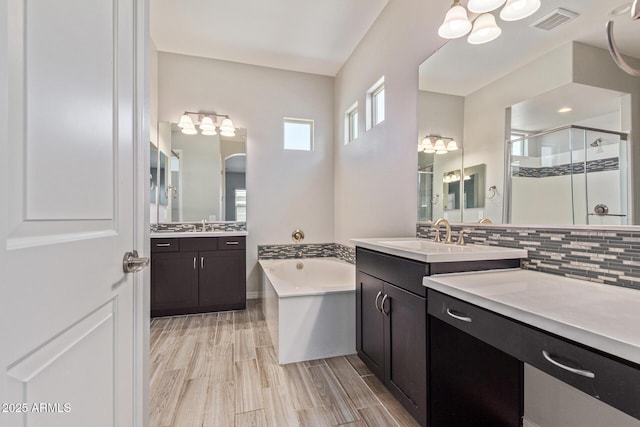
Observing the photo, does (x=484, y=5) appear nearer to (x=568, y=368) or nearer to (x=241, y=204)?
(x=568, y=368)

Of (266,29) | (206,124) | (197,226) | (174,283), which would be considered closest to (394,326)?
(174,283)

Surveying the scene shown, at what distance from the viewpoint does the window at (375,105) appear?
269 centimetres

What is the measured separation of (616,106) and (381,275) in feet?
4.00

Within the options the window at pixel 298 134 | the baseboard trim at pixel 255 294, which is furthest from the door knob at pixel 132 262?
the window at pixel 298 134

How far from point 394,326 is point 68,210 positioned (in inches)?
56.8

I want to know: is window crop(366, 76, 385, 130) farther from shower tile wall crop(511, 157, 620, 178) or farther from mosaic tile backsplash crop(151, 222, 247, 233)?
mosaic tile backsplash crop(151, 222, 247, 233)

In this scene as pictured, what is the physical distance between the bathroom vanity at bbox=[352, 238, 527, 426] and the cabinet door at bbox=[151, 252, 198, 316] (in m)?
1.94

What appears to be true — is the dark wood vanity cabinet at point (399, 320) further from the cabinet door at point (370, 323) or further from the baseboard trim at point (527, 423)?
the baseboard trim at point (527, 423)

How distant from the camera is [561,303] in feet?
2.77

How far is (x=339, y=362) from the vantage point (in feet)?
6.55

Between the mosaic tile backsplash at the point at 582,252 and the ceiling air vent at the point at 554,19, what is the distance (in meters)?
0.90

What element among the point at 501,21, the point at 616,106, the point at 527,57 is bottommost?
the point at 616,106

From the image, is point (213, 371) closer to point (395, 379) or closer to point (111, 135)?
point (395, 379)

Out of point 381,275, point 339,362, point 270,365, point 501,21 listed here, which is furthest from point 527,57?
point 270,365
